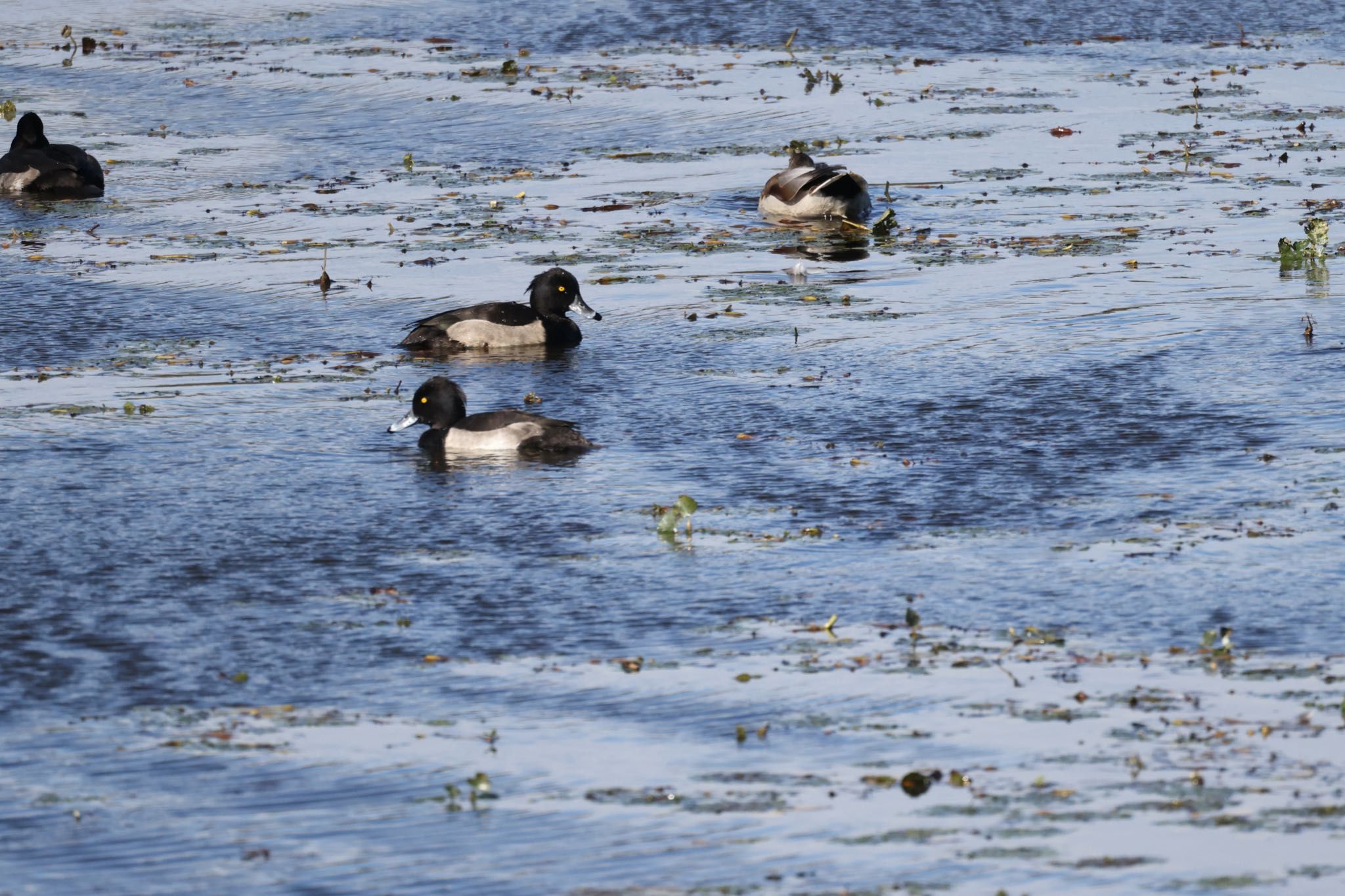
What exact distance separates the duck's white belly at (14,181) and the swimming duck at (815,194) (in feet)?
26.6

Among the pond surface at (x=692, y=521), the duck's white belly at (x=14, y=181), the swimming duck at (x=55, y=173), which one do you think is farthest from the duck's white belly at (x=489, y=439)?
the duck's white belly at (x=14, y=181)

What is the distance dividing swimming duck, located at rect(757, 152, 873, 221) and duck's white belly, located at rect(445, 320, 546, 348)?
4.82 meters

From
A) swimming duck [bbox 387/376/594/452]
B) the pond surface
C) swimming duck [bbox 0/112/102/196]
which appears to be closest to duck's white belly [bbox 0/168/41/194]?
swimming duck [bbox 0/112/102/196]

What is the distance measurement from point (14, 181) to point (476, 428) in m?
12.0

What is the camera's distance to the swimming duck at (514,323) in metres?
16.7

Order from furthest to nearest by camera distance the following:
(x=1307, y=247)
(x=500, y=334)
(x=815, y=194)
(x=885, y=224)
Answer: (x=815, y=194) < (x=885, y=224) < (x=1307, y=247) < (x=500, y=334)

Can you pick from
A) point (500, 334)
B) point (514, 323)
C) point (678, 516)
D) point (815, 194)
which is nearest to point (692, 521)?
point (678, 516)

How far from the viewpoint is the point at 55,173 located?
75.7 feet

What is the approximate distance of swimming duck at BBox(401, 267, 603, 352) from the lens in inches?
658

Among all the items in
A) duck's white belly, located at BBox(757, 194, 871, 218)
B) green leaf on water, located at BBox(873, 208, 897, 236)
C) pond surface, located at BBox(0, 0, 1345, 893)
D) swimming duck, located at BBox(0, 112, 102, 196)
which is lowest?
pond surface, located at BBox(0, 0, 1345, 893)

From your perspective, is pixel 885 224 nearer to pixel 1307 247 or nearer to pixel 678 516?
pixel 1307 247

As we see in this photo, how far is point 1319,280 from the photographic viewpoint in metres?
18.2

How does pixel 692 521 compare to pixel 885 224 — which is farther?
pixel 885 224

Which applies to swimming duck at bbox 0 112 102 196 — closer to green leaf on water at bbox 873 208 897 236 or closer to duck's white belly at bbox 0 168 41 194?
duck's white belly at bbox 0 168 41 194
